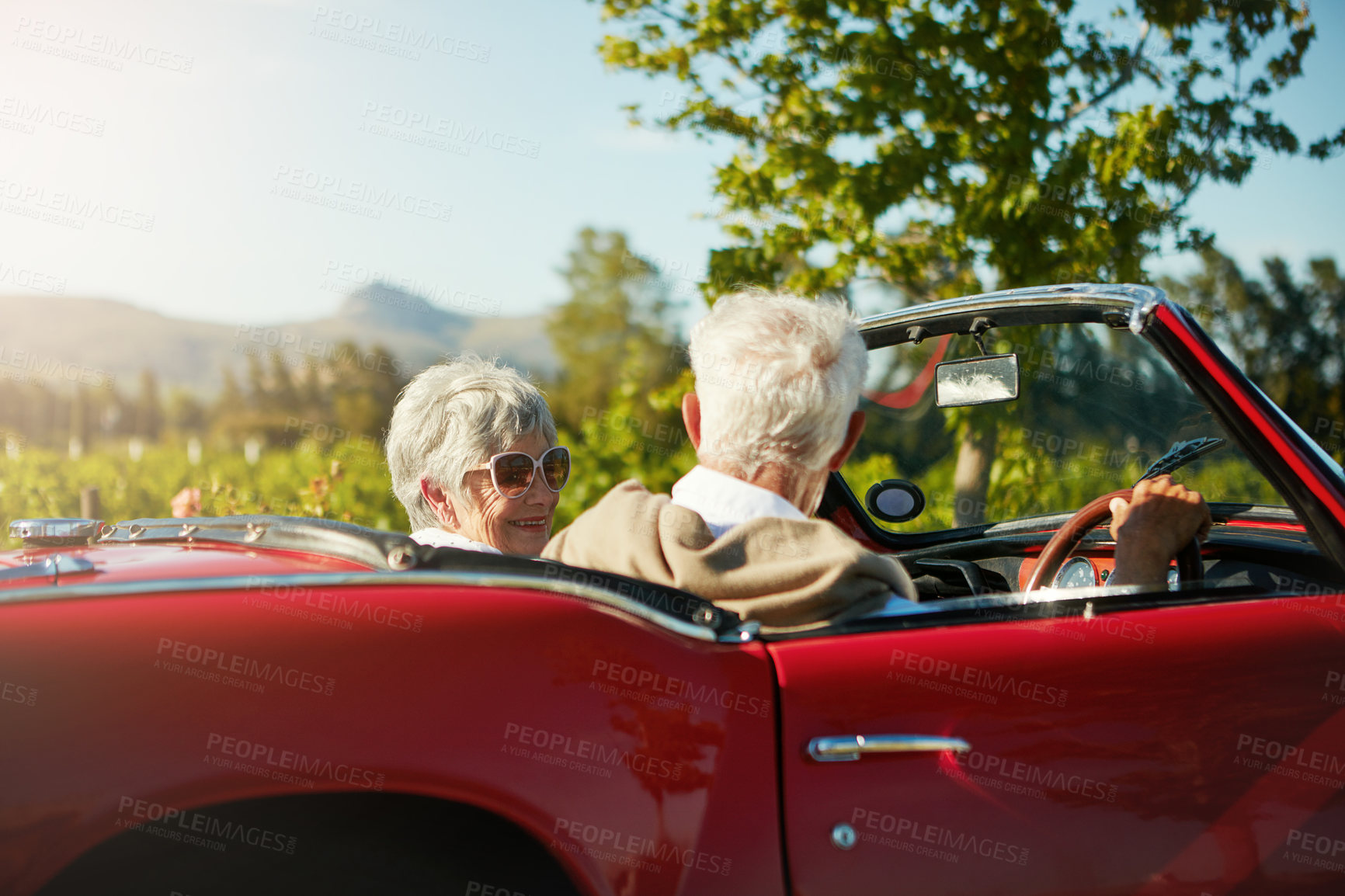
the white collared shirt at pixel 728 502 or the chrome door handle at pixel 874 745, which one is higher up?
the white collared shirt at pixel 728 502

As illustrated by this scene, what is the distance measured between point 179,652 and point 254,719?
14cm

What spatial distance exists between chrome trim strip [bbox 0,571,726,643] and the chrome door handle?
22 cm

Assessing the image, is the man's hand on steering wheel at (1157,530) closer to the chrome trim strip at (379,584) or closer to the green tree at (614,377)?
the chrome trim strip at (379,584)

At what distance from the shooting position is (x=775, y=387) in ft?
5.92

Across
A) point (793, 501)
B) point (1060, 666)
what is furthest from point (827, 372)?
Result: point (1060, 666)

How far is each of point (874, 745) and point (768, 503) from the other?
0.46 metres

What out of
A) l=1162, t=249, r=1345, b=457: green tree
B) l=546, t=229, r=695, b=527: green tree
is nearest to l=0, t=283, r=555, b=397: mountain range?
l=546, t=229, r=695, b=527: green tree

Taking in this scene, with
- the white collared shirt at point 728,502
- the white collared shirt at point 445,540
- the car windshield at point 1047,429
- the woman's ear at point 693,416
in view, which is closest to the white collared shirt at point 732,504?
the white collared shirt at point 728,502

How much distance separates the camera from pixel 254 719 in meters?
1.37

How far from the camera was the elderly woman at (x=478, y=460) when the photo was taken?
257 centimetres

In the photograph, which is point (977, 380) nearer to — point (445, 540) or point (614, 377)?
point (445, 540)

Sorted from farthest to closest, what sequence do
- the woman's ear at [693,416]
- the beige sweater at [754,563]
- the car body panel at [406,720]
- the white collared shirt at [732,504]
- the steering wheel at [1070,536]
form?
the steering wheel at [1070,536]
the woman's ear at [693,416]
the white collared shirt at [732,504]
the beige sweater at [754,563]
the car body panel at [406,720]

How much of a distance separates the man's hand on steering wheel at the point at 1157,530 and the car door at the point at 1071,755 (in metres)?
0.20

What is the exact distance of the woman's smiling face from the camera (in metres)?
2.59
